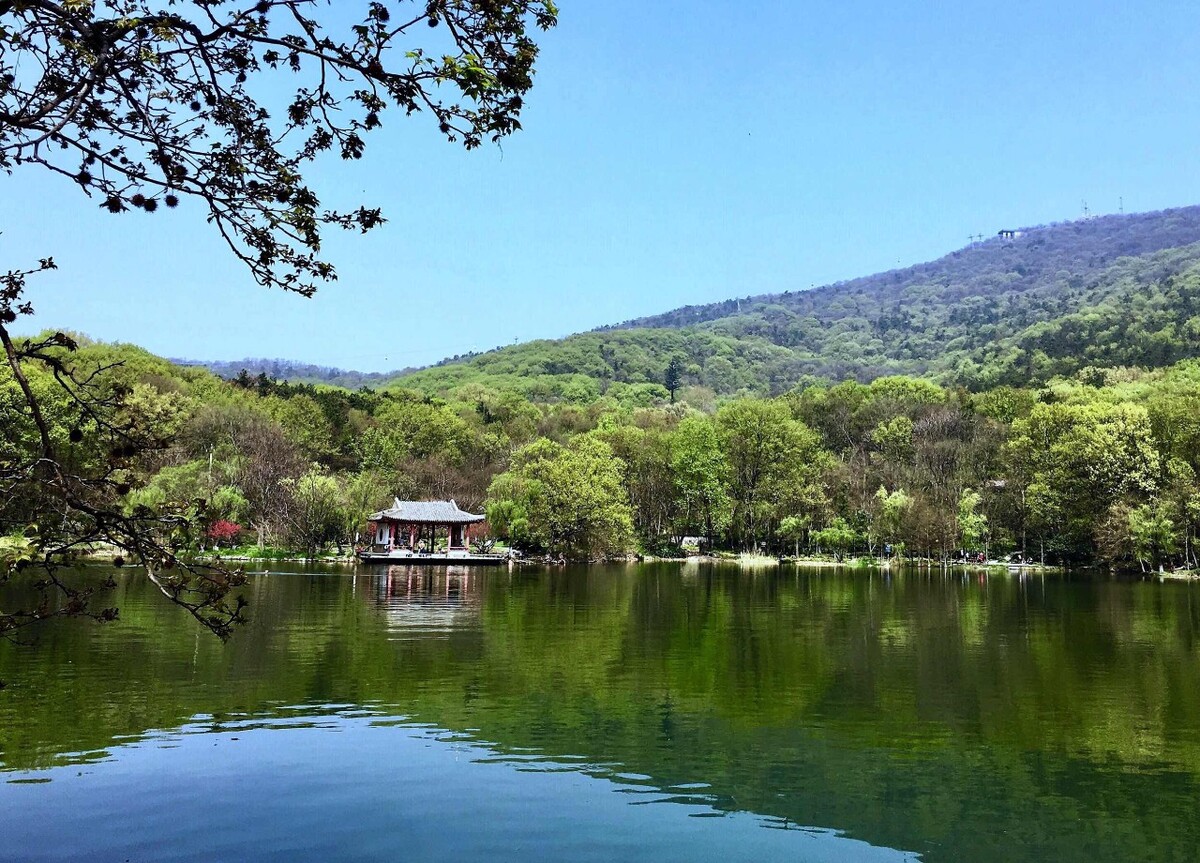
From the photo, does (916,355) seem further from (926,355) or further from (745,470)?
(745,470)

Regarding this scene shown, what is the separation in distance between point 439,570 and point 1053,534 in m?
41.7

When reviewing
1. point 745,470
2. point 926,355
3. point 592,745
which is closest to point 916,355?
point 926,355

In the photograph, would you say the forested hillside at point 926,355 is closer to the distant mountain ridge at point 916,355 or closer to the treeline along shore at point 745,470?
the distant mountain ridge at point 916,355

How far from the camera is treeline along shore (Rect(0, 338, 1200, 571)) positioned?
54.8 metres

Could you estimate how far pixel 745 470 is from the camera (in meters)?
71.1

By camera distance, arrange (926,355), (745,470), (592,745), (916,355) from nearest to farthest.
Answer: (592,745) < (745,470) < (926,355) < (916,355)

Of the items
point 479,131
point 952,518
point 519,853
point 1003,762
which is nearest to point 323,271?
point 479,131

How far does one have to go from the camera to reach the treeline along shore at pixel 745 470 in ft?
180

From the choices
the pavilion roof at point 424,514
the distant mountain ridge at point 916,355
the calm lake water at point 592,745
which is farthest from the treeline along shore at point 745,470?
the calm lake water at point 592,745

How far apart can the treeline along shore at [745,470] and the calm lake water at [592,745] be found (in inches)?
1383

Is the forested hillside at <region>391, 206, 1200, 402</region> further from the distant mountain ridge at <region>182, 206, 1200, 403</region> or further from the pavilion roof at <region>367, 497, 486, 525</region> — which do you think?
the pavilion roof at <region>367, 497, 486, 525</region>

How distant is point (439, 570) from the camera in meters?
49.8

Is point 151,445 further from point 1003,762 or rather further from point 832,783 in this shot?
point 1003,762

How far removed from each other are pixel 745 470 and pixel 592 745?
60898 mm
